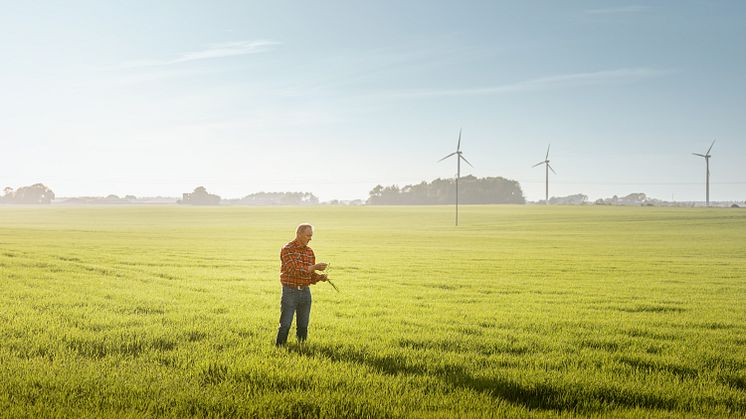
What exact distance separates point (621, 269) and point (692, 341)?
15.4 metres

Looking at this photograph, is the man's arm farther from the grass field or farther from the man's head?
the grass field

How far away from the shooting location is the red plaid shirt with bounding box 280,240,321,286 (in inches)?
361

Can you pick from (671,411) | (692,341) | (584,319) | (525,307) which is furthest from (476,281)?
(671,411)

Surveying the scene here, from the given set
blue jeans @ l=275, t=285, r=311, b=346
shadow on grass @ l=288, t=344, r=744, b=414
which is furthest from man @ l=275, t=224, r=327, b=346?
shadow on grass @ l=288, t=344, r=744, b=414

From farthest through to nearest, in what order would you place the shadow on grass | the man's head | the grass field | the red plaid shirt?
the red plaid shirt
the man's head
the shadow on grass
the grass field

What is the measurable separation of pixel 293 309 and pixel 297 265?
80 centimetres

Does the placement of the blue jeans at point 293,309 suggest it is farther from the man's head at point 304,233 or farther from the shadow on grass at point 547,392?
the shadow on grass at point 547,392

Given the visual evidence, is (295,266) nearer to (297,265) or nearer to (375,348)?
(297,265)

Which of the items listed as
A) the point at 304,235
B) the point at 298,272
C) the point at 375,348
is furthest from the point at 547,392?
the point at 304,235

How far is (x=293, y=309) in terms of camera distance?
9406mm

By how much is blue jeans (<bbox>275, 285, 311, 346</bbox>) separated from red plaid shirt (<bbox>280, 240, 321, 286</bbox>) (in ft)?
0.50

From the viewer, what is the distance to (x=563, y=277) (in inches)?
859

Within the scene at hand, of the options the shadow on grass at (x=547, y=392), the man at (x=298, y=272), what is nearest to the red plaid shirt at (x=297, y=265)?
the man at (x=298, y=272)

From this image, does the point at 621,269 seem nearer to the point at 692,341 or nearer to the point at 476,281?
the point at 476,281
